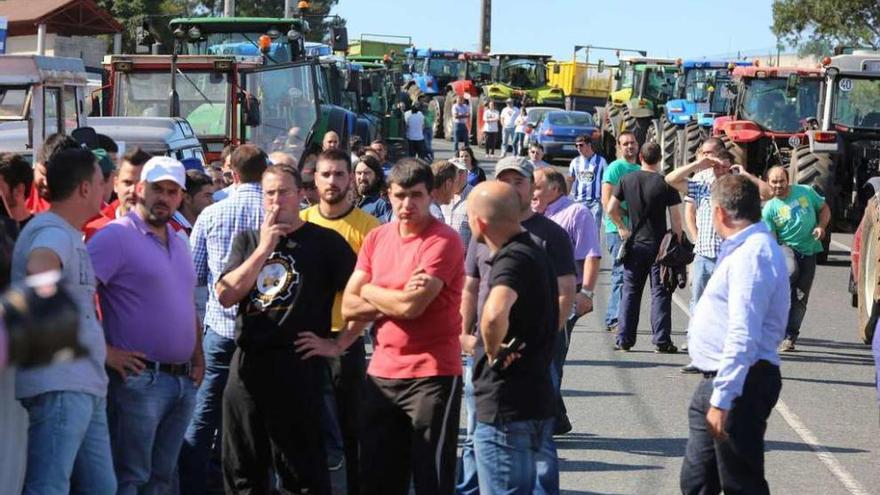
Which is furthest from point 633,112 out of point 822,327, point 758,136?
point 822,327

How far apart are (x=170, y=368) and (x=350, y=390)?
1.60 meters

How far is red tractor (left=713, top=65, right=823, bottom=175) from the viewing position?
22.9 meters

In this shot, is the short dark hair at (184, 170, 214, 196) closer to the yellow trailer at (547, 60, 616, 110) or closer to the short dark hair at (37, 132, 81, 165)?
the short dark hair at (37, 132, 81, 165)

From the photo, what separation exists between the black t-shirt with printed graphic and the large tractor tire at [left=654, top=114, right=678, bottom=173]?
24.3 m

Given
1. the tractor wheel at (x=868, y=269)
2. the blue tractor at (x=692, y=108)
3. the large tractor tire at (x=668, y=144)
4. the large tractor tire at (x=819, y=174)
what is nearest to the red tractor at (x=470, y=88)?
the blue tractor at (x=692, y=108)

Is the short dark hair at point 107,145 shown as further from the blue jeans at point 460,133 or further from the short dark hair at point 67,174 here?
the blue jeans at point 460,133

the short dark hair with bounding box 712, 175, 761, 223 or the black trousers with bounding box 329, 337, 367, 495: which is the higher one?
the short dark hair with bounding box 712, 175, 761, 223

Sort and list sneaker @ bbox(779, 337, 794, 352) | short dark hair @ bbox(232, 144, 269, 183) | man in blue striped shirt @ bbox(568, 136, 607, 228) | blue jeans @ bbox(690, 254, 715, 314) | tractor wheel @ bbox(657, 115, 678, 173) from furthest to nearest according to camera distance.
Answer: tractor wheel @ bbox(657, 115, 678, 173), man in blue striped shirt @ bbox(568, 136, 607, 228), sneaker @ bbox(779, 337, 794, 352), blue jeans @ bbox(690, 254, 715, 314), short dark hair @ bbox(232, 144, 269, 183)

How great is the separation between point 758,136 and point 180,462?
16371 mm

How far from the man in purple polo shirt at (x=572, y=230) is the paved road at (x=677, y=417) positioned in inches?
19.3

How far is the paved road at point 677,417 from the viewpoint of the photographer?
9117 mm

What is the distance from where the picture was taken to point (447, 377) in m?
6.88

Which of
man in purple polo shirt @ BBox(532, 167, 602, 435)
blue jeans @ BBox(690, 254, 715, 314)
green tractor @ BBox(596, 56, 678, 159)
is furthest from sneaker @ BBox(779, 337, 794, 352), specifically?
green tractor @ BBox(596, 56, 678, 159)

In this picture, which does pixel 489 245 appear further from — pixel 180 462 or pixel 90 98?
pixel 90 98
